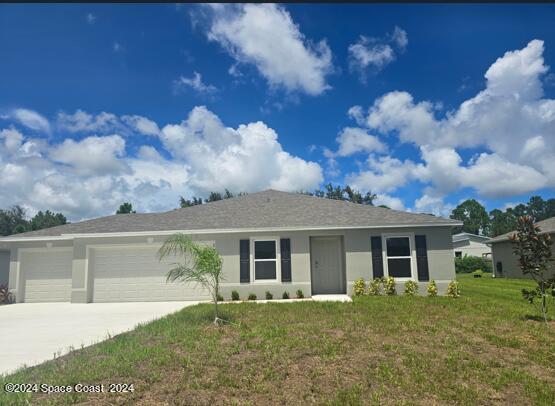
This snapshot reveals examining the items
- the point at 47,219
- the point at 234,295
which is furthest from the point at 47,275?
the point at 47,219

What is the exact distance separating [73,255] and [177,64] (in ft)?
30.8

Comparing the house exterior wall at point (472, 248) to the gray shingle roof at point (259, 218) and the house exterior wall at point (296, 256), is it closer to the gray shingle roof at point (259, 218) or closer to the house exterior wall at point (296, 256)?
the gray shingle roof at point (259, 218)

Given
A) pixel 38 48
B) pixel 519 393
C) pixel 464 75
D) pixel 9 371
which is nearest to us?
pixel 519 393

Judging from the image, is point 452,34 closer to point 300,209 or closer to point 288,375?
point 300,209

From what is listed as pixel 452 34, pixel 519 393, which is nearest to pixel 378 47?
pixel 452 34

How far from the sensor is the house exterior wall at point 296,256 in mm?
14312

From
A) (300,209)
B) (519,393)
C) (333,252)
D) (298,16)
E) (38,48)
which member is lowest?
(519,393)

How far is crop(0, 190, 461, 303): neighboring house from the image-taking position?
1443cm

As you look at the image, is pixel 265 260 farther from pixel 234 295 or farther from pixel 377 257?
pixel 377 257

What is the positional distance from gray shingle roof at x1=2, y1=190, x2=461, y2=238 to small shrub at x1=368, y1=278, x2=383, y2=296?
225 centimetres

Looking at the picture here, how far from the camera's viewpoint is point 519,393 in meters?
4.79

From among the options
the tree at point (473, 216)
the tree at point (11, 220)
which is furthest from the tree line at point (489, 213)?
the tree at point (11, 220)

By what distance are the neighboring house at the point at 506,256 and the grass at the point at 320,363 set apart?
703 inches

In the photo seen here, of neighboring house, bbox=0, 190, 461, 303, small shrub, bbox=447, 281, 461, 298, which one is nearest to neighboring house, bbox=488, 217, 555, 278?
small shrub, bbox=447, 281, 461, 298
